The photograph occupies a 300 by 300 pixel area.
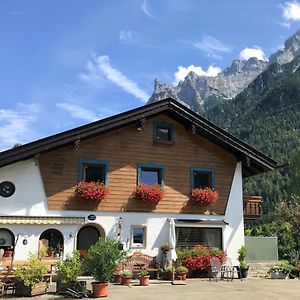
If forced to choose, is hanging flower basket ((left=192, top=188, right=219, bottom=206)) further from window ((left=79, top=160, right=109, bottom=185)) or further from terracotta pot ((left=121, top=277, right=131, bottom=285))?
terracotta pot ((left=121, top=277, right=131, bottom=285))

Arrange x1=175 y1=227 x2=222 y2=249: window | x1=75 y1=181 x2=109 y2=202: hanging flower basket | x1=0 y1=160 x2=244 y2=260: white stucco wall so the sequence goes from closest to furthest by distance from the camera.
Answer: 1. x1=0 y1=160 x2=244 y2=260: white stucco wall
2. x1=75 y1=181 x2=109 y2=202: hanging flower basket
3. x1=175 y1=227 x2=222 y2=249: window

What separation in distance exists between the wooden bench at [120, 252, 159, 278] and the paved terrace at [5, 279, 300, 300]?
58.7 inches

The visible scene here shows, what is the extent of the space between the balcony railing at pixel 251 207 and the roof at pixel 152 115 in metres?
1.60

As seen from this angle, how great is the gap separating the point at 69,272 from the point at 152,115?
31.6ft

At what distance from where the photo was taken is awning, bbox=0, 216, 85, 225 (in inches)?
694

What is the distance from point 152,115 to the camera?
20.9 metres

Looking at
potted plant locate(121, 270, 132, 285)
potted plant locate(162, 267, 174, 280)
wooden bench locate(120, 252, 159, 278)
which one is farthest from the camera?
wooden bench locate(120, 252, 159, 278)

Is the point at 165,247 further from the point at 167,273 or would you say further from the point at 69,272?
the point at 69,272

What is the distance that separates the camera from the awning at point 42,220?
17625mm

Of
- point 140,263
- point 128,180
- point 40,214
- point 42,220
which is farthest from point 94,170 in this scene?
point 140,263

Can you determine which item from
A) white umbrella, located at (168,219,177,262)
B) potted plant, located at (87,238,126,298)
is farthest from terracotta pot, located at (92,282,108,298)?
white umbrella, located at (168,219,177,262)

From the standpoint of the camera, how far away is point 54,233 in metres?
18.5

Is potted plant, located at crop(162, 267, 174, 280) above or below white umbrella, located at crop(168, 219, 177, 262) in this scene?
below

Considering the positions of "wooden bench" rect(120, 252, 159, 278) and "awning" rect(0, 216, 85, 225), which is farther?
"wooden bench" rect(120, 252, 159, 278)
